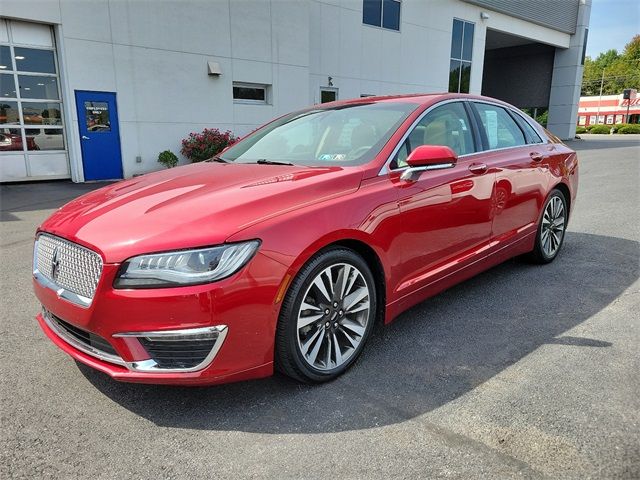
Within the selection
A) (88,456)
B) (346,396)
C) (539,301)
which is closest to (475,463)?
(346,396)

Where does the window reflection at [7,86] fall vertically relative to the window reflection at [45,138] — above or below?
above

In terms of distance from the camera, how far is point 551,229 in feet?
16.2

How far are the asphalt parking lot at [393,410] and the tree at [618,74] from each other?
92.3 m

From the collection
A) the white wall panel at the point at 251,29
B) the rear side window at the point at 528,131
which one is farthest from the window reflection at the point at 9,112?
the rear side window at the point at 528,131

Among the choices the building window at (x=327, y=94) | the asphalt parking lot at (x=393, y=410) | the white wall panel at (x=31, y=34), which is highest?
the white wall panel at (x=31, y=34)

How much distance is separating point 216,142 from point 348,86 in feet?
21.9

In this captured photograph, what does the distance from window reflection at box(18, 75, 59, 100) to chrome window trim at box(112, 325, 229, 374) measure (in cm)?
1174

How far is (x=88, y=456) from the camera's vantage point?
7.16 feet

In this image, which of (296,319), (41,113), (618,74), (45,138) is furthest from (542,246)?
(618,74)

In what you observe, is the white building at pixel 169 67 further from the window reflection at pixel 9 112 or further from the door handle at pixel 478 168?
the door handle at pixel 478 168

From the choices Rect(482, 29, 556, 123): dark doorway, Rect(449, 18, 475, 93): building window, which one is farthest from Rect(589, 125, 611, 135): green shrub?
Rect(449, 18, 475, 93): building window

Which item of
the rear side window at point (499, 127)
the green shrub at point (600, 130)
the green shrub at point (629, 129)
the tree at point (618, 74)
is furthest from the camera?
the tree at point (618, 74)

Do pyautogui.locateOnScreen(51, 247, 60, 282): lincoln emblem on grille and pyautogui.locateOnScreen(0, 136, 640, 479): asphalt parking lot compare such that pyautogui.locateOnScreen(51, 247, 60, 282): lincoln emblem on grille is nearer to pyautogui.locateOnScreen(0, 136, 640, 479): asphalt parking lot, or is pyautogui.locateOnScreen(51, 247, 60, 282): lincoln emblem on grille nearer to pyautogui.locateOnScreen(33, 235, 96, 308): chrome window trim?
pyautogui.locateOnScreen(33, 235, 96, 308): chrome window trim

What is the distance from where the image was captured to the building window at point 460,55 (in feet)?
73.4
